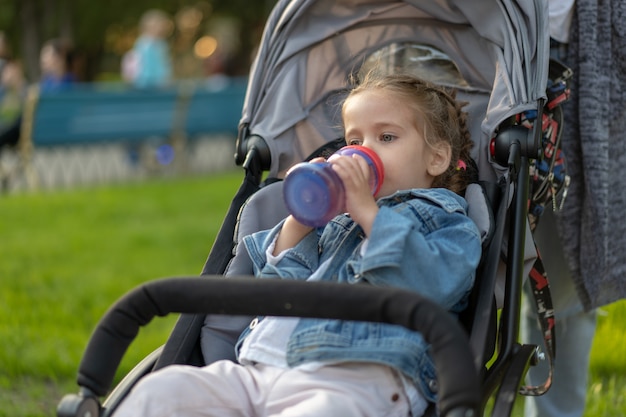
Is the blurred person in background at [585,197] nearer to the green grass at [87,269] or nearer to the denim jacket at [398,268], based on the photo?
the green grass at [87,269]

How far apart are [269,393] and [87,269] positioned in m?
4.25

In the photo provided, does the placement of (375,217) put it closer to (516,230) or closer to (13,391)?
(516,230)

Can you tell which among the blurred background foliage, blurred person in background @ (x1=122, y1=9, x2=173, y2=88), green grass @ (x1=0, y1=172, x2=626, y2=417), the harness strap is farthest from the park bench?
the blurred background foliage

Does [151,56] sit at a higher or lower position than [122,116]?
higher

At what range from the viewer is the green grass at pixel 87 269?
4.29 m

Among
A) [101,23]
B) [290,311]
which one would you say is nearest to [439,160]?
[290,311]

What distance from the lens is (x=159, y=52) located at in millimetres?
12633

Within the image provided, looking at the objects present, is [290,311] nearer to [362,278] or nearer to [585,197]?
[362,278]

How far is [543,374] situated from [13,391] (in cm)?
220

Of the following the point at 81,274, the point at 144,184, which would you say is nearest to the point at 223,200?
the point at 144,184

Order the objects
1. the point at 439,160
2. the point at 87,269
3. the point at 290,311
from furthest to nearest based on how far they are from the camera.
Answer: the point at 87,269 < the point at 439,160 < the point at 290,311

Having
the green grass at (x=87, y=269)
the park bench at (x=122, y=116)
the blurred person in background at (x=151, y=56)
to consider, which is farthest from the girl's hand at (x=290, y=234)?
the blurred person in background at (x=151, y=56)

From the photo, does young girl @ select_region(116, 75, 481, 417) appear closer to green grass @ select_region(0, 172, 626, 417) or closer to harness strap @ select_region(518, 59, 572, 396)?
harness strap @ select_region(518, 59, 572, 396)

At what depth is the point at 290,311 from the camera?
6.52 ft
